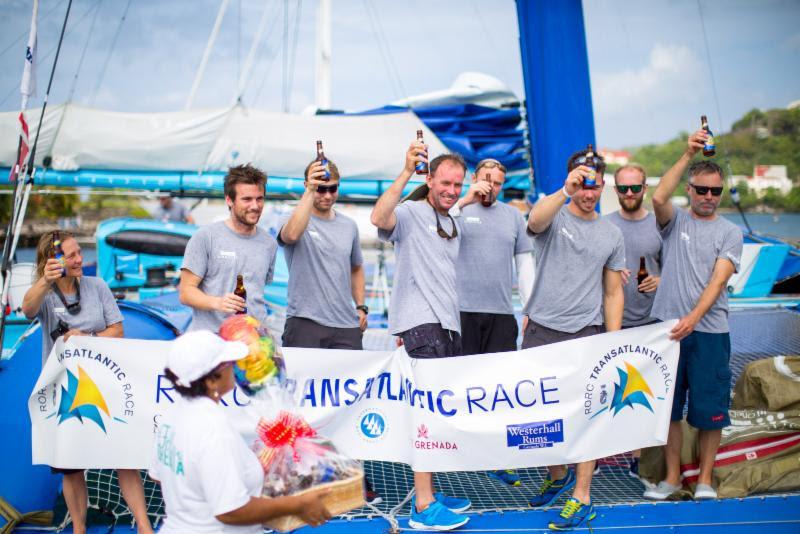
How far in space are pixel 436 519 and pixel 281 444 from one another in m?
1.64

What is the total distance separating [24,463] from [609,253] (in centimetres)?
372

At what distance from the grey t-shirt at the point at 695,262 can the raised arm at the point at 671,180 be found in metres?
0.09

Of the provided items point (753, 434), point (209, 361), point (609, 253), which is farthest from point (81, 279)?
point (753, 434)

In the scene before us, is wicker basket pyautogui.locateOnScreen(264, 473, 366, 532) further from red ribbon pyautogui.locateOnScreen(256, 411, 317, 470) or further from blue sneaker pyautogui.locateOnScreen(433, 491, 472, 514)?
blue sneaker pyautogui.locateOnScreen(433, 491, 472, 514)

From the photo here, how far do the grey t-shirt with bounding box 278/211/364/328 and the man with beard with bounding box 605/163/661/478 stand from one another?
1.81 m

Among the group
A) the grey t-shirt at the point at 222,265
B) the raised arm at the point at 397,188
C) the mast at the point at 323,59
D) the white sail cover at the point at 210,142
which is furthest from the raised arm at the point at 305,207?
the mast at the point at 323,59

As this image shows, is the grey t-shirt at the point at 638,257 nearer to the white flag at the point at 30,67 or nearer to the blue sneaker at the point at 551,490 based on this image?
the blue sneaker at the point at 551,490

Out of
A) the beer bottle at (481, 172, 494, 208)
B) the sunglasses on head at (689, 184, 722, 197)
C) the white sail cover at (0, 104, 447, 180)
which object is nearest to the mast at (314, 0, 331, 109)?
the white sail cover at (0, 104, 447, 180)

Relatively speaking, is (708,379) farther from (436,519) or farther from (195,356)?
(195,356)

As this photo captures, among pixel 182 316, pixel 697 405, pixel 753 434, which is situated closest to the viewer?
pixel 697 405

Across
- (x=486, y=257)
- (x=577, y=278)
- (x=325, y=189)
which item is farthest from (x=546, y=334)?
(x=325, y=189)

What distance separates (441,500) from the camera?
4207mm

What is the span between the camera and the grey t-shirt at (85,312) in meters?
4.00

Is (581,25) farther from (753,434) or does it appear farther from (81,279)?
(81,279)
